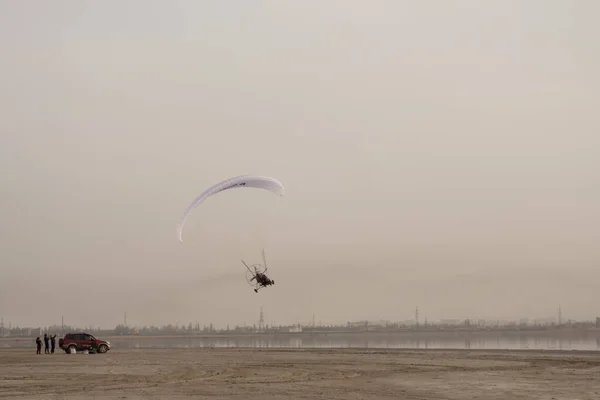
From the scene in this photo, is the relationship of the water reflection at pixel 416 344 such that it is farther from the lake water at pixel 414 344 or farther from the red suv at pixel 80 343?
the red suv at pixel 80 343

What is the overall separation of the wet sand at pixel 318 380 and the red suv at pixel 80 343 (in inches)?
609

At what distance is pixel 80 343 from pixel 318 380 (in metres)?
35.8

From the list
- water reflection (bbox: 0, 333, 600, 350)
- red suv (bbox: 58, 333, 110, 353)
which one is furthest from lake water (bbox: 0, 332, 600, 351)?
red suv (bbox: 58, 333, 110, 353)

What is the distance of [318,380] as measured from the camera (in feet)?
99.0

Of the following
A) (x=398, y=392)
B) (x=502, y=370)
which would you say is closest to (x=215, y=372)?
(x=398, y=392)

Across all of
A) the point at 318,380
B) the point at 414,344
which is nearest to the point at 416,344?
the point at 414,344

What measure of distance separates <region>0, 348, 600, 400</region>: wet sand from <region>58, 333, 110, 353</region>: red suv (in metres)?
15.5

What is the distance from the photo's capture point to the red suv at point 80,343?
192 feet

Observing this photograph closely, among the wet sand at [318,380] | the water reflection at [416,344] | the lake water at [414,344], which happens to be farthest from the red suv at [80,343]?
the lake water at [414,344]

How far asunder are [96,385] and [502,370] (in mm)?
20884

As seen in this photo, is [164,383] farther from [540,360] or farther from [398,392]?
[540,360]

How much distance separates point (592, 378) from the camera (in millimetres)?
30578

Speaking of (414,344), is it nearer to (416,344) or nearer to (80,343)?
(416,344)

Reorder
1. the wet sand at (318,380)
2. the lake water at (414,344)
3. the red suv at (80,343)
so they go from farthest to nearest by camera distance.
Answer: the lake water at (414,344), the red suv at (80,343), the wet sand at (318,380)
